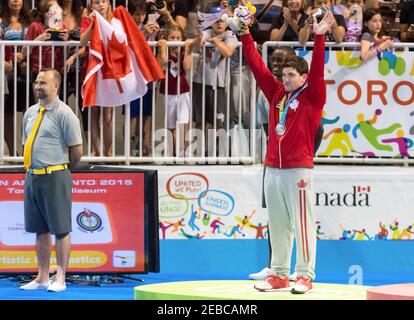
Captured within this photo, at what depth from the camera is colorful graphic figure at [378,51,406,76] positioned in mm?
15547

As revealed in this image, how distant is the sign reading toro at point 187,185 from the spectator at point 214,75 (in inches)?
28.9

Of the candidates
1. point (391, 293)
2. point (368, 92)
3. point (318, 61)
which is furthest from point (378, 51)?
point (391, 293)

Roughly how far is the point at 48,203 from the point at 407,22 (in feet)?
18.3

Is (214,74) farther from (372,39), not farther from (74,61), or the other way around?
(372,39)

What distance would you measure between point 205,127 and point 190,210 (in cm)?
109

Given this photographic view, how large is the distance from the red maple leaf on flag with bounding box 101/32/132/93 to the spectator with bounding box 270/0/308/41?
1752 millimetres

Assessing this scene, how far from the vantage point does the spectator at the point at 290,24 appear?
16.0 meters

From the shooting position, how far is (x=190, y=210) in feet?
51.1

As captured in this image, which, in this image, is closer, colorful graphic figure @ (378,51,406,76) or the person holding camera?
colorful graphic figure @ (378,51,406,76)

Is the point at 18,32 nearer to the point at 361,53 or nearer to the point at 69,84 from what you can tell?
the point at 69,84

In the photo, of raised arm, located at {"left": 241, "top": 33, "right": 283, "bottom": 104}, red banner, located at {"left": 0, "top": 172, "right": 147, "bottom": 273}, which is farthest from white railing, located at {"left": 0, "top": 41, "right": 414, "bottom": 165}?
raised arm, located at {"left": 241, "top": 33, "right": 283, "bottom": 104}

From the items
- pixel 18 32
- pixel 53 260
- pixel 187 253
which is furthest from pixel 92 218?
pixel 18 32

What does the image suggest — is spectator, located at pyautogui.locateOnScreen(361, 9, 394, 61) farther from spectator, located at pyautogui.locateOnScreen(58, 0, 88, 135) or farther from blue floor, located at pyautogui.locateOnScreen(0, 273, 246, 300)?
blue floor, located at pyautogui.locateOnScreen(0, 273, 246, 300)

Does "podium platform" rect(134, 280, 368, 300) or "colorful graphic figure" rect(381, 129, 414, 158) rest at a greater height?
"colorful graphic figure" rect(381, 129, 414, 158)
